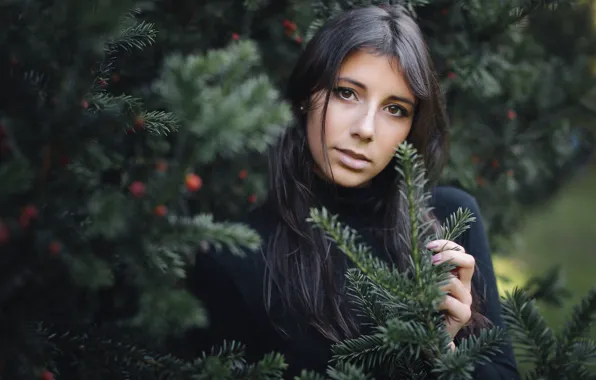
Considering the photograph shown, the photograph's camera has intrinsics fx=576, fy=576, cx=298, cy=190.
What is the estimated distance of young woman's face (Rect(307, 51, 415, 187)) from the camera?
175cm

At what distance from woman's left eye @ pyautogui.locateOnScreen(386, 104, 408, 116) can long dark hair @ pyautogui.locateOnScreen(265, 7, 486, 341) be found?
0.24 ft

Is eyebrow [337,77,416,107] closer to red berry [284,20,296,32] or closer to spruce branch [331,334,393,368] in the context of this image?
red berry [284,20,296,32]

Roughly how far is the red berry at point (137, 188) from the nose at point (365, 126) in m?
0.90

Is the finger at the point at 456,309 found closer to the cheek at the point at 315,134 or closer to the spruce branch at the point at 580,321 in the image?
the spruce branch at the point at 580,321

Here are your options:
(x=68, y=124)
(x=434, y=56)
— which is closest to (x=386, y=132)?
(x=434, y=56)

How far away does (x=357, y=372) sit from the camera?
1.04 m

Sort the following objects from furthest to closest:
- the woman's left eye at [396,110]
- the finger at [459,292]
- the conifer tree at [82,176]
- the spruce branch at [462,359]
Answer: the woman's left eye at [396,110] → the finger at [459,292] → the spruce branch at [462,359] → the conifer tree at [82,176]

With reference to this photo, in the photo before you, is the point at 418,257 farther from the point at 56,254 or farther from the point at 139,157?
the point at 139,157

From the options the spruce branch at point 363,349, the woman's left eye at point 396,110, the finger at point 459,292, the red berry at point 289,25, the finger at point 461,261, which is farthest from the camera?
the red berry at point 289,25

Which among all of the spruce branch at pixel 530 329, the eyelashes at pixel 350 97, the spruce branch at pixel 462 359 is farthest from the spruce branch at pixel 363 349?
the eyelashes at pixel 350 97

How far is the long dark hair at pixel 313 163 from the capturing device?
1779 mm

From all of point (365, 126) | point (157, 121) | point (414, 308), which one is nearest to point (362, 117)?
point (365, 126)

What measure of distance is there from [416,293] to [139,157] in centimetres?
103

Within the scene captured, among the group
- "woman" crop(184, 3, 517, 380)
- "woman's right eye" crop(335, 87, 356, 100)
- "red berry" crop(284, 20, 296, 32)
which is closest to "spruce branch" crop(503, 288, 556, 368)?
"woman" crop(184, 3, 517, 380)
